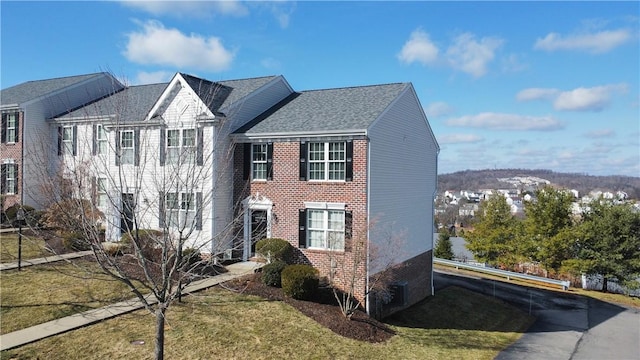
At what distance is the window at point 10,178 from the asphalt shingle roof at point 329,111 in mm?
17969

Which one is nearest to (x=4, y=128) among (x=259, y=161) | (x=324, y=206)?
(x=259, y=161)

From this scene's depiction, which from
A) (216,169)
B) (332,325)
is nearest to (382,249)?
(332,325)

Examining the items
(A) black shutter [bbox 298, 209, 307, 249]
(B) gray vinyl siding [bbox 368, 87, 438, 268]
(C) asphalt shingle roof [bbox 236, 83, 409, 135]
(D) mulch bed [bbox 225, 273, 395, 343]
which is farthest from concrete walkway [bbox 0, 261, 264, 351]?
(B) gray vinyl siding [bbox 368, 87, 438, 268]

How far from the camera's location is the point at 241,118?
20766 mm

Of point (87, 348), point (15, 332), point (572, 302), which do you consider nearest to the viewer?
point (87, 348)

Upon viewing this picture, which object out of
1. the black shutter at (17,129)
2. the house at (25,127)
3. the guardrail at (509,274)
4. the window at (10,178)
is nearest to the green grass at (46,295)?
the house at (25,127)

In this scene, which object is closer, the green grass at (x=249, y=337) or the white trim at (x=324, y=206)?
the green grass at (x=249, y=337)

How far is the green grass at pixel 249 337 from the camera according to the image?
1114cm

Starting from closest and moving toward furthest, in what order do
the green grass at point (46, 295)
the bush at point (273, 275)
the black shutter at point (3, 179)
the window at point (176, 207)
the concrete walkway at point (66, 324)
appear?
the window at point (176, 207), the concrete walkway at point (66, 324), the green grass at point (46, 295), the bush at point (273, 275), the black shutter at point (3, 179)

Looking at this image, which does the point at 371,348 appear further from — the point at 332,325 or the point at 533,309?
the point at 533,309

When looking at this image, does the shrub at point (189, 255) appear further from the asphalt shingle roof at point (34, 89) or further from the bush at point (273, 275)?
the asphalt shingle roof at point (34, 89)

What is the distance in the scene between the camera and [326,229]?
17.9 meters

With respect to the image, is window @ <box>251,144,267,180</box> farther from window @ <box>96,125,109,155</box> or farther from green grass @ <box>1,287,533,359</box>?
window @ <box>96,125,109,155</box>

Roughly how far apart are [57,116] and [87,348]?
22326 mm
